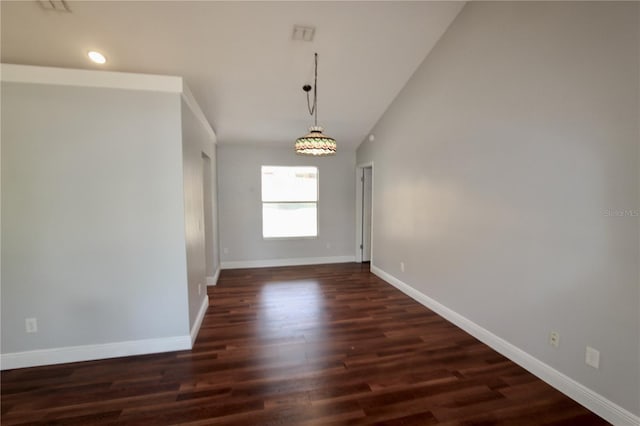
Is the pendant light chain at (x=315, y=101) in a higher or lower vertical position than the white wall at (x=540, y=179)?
higher

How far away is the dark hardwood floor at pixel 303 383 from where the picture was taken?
6.07ft

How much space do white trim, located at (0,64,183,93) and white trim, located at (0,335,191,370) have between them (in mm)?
2194

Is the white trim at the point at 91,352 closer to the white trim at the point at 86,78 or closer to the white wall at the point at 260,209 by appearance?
the white trim at the point at 86,78

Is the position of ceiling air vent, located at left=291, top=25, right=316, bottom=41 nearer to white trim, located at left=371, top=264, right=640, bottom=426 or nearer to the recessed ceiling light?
the recessed ceiling light

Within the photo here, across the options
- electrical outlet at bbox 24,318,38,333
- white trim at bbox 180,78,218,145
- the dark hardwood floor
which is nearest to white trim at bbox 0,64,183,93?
white trim at bbox 180,78,218,145

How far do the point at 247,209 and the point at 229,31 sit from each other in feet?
11.0

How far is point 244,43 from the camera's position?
2.81 m

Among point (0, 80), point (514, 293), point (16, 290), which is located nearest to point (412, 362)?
point (514, 293)

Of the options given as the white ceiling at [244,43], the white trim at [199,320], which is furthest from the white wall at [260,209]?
the white trim at [199,320]

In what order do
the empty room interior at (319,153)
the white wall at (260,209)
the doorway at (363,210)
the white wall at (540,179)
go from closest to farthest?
the white wall at (540,179), the empty room interior at (319,153), the white wall at (260,209), the doorway at (363,210)

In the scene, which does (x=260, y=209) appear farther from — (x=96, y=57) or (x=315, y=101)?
(x=96, y=57)

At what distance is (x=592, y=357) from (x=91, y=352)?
383cm

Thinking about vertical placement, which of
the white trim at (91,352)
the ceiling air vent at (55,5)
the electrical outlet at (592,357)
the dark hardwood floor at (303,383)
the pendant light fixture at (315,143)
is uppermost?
the ceiling air vent at (55,5)

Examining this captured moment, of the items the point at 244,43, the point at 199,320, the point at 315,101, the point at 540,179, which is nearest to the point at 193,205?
the point at 199,320
